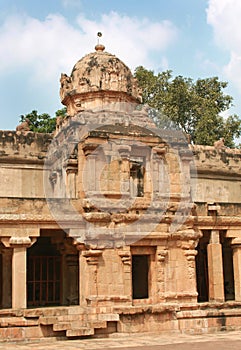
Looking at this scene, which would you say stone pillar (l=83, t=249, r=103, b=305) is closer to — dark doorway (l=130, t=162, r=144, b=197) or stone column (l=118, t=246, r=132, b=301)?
stone column (l=118, t=246, r=132, b=301)

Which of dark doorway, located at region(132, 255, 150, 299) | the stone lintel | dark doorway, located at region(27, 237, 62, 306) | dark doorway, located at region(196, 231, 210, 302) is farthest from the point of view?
dark doorway, located at region(196, 231, 210, 302)

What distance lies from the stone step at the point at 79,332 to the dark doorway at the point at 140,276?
4.67 metres

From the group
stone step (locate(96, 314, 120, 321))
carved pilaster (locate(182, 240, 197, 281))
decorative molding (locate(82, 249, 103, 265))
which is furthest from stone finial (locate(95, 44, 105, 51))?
stone step (locate(96, 314, 120, 321))

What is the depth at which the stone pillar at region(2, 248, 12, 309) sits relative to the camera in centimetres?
1697

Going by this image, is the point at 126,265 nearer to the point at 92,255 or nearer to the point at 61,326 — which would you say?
the point at 92,255

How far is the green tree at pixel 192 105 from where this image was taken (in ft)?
108

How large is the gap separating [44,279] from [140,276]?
3.39 meters

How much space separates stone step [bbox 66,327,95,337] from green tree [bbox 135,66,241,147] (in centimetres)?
1889

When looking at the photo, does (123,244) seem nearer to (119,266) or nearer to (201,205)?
(119,266)

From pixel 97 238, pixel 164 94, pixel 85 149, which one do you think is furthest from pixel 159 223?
pixel 164 94

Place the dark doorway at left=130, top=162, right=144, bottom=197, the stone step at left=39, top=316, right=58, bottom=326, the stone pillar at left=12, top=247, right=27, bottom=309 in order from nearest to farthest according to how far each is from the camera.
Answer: the stone step at left=39, top=316, right=58, bottom=326
the stone pillar at left=12, top=247, right=27, bottom=309
the dark doorway at left=130, top=162, right=144, bottom=197

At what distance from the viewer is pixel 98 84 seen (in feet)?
68.6

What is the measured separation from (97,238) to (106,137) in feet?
10.3

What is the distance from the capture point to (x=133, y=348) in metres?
13.3
